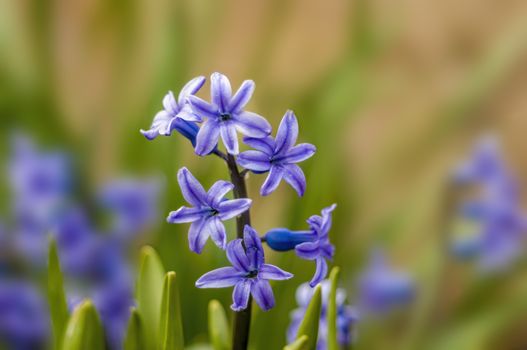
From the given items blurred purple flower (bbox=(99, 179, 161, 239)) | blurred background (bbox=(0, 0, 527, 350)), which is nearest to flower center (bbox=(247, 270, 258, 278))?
blurred background (bbox=(0, 0, 527, 350))

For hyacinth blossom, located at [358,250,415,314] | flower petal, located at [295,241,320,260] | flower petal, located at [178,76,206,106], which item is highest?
hyacinth blossom, located at [358,250,415,314]

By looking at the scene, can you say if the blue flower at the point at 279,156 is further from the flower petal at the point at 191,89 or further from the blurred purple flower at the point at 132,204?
the blurred purple flower at the point at 132,204

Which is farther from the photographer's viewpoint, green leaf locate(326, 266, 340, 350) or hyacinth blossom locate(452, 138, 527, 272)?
hyacinth blossom locate(452, 138, 527, 272)

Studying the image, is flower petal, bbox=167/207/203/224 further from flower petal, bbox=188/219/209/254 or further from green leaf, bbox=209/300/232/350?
green leaf, bbox=209/300/232/350

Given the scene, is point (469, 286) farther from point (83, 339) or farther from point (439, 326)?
point (83, 339)

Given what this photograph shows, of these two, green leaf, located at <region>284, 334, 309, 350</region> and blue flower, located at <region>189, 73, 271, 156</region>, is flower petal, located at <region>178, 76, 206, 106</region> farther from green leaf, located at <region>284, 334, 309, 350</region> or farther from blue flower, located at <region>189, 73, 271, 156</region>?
green leaf, located at <region>284, 334, 309, 350</region>

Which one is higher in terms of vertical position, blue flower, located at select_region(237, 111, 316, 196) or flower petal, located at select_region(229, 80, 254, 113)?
flower petal, located at select_region(229, 80, 254, 113)

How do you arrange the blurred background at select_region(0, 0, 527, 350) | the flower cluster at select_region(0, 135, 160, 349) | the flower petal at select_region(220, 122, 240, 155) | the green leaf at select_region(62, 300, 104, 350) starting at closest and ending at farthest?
the flower petal at select_region(220, 122, 240, 155) < the green leaf at select_region(62, 300, 104, 350) < the flower cluster at select_region(0, 135, 160, 349) < the blurred background at select_region(0, 0, 527, 350)

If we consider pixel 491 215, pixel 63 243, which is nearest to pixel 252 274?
pixel 63 243

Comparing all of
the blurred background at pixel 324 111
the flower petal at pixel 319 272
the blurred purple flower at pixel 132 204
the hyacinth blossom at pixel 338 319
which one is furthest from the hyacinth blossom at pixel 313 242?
the blurred purple flower at pixel 132 204

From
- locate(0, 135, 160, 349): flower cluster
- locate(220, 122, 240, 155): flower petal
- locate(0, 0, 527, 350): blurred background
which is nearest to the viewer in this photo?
locate(220, 122, 240, 155): flower petal
